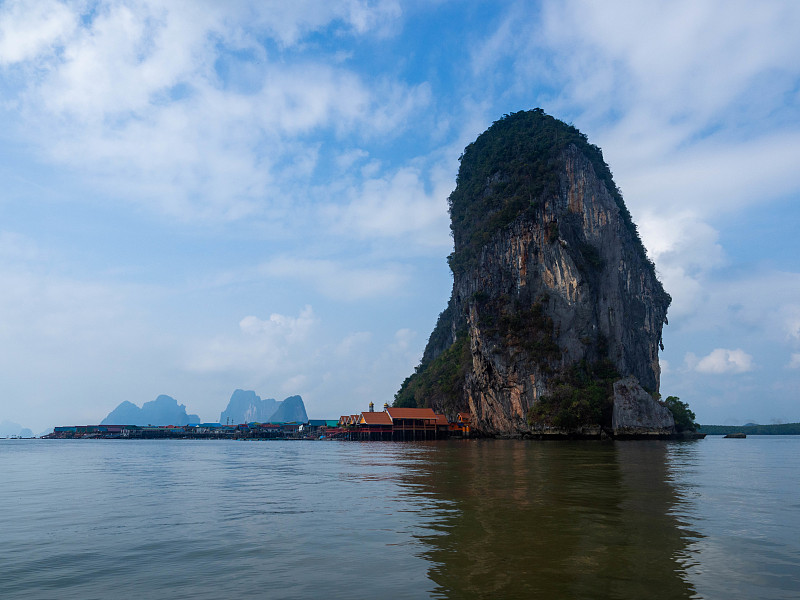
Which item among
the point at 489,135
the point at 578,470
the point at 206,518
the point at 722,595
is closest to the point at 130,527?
the point at 206,518

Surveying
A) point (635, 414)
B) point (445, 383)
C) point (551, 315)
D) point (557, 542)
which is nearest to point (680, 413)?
point (635, 414)

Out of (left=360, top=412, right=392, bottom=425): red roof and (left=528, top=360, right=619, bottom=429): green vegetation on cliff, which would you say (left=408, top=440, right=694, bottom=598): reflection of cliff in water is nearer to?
(left=528, top=360, right=619, bottom=429): green vegetation on cliff

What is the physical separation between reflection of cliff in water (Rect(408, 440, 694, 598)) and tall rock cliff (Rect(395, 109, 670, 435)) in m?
62.2

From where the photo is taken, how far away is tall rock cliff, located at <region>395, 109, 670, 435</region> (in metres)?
83.3

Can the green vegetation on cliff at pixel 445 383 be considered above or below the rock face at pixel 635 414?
above

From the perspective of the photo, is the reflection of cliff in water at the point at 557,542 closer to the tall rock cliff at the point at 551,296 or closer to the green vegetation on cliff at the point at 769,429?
the tall rock cliff at the point at 551,296

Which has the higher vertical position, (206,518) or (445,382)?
(445,382)

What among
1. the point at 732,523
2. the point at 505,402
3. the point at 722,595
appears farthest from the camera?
the point at 505,402

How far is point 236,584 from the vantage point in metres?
8.32

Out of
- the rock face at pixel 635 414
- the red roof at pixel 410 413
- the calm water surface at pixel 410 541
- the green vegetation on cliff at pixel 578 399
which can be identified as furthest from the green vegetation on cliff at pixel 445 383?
the calm water surface at pixel 410 541

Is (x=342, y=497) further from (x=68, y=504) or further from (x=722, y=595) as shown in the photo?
(x=722, y=595)

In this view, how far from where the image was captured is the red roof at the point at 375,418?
9312cm

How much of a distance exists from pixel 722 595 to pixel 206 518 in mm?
12381

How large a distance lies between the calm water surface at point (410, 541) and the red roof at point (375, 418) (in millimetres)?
72707
